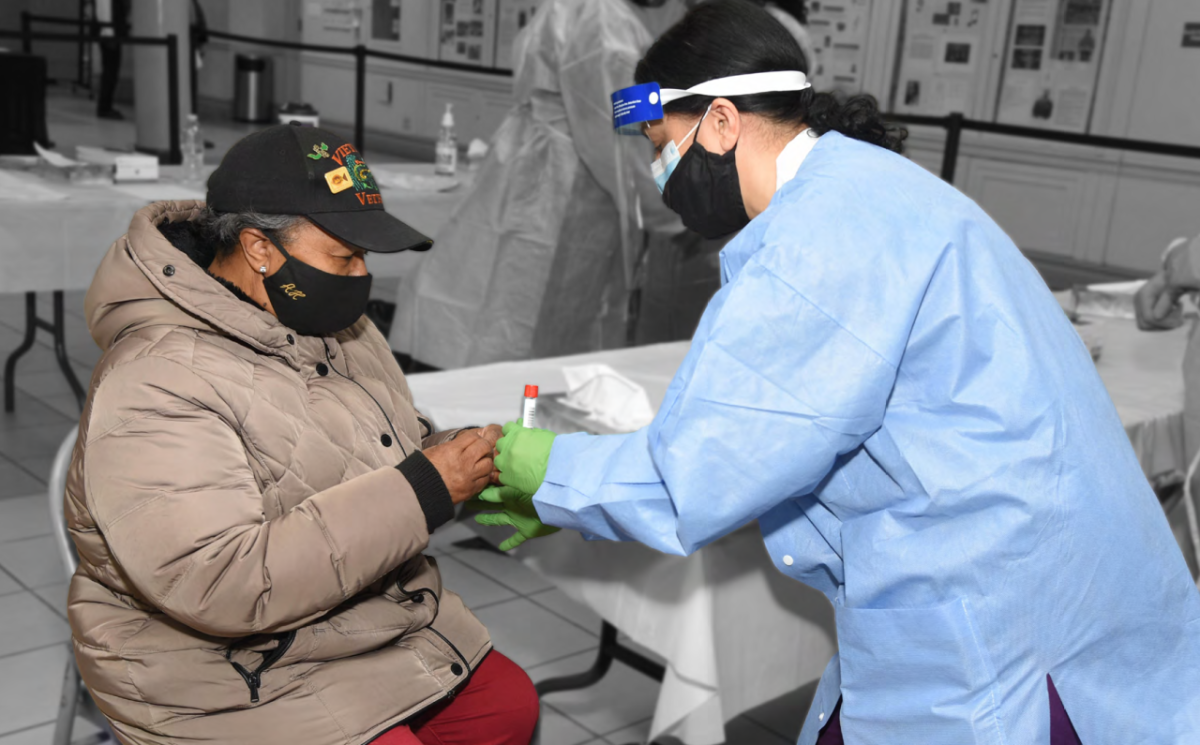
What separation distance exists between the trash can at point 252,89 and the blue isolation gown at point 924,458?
39.5 ft

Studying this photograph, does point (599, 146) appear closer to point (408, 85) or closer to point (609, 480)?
point (609, 480)

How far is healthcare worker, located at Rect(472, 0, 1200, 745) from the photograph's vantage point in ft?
3.68

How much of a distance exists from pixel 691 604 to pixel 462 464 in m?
0.57

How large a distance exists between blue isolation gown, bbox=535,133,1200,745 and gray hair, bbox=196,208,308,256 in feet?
1.86

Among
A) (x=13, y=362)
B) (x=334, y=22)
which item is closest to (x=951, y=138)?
(x=13, y=362)

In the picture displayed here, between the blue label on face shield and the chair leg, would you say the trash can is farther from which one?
the blue label on face shield

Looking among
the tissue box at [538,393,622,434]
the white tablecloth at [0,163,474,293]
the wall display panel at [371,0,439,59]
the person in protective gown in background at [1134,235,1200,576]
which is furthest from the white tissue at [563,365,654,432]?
the wall display panel at [371,0,439,59]

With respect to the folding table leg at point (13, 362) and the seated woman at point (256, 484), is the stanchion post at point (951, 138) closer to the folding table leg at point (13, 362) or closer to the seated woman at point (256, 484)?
the seated woman at point (256, 484)

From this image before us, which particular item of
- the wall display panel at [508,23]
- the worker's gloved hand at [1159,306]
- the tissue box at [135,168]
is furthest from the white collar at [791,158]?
the wall display panel at [508,23]

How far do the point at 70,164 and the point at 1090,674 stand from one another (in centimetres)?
361

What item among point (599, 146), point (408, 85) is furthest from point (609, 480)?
point (408, 85)

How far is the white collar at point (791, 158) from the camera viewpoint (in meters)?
1.33

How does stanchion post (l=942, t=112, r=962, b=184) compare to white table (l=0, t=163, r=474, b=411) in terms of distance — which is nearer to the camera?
white table (l=0, t=163, r=474, b=411)

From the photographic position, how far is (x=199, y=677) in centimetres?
132
